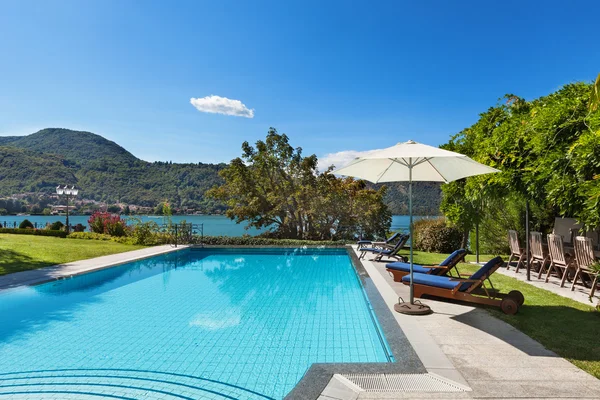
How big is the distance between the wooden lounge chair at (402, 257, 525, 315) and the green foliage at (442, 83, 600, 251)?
Result: 1.51 m

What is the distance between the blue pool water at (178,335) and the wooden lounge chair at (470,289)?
1159mm

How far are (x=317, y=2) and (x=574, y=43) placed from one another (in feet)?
30.2

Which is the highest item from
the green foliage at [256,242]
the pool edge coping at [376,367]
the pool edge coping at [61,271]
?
the green foliage at [256,242]

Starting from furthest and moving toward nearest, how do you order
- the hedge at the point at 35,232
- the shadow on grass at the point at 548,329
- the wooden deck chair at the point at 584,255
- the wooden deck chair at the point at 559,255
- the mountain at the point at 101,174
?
the mountain at the point at 101,174 → the hedge at the point at 35,232 → the wooden deck chair at the point at 559,255 → the wooden deck chair at the point at 584,255 → the shadow on grass at the point at 548,329

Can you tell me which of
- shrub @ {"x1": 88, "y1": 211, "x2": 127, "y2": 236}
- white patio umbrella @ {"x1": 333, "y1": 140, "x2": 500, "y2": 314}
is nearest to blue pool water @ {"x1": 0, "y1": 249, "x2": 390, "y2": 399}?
white patio umbrella @ {"x1": 333, "y1": 140, "x2": 500, "y2": 314}

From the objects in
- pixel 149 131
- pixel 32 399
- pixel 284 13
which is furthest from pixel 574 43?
pixel 149 131

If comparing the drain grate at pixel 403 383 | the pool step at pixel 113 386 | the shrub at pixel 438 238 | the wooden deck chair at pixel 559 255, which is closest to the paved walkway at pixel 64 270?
the pool step at pixel 113 386

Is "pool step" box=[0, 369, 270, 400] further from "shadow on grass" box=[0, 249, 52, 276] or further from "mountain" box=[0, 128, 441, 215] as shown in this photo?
"mountain" box=[0, 128, 441, 215]

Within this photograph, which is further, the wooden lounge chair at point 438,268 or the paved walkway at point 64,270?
the paved walkway at point 64,270

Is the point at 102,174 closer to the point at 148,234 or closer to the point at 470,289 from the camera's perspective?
the point at 148,234

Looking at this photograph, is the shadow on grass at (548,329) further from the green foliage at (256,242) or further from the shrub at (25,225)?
the shrub at (25,225)

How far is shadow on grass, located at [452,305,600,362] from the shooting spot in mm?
4195

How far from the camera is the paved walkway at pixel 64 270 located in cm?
864

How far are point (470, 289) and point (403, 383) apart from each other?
3149 mm
